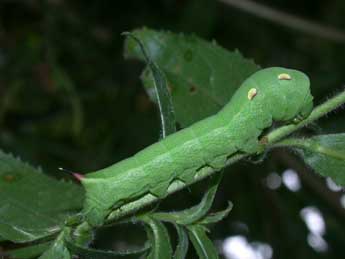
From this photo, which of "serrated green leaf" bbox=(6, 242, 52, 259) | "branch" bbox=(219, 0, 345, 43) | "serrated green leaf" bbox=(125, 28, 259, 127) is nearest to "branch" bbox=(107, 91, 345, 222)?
"serrated green leaf" bbox=(6, 242, 52, 259)

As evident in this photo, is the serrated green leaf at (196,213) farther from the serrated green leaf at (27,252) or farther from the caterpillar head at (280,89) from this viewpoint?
the serrated green leaf at (27,252)

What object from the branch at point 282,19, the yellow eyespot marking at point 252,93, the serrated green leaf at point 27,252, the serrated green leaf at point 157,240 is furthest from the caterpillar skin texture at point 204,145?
the branch at point 282,19

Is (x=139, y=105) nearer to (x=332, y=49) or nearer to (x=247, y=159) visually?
(x=332, y=49)

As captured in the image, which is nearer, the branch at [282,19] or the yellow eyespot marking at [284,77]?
the yellow eyespot marking at [284,77]

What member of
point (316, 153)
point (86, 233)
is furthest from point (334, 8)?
point (86, 233)

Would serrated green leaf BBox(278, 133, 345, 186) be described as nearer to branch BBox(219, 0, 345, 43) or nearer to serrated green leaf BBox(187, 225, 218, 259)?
serrated green leaf BBox(187, 225, 218, 259)

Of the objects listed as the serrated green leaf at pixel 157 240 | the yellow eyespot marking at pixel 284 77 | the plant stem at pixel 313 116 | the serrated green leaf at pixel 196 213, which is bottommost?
the serrated green leaf at pixel 157 240

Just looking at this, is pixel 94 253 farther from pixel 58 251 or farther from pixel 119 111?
pixel 119 111
